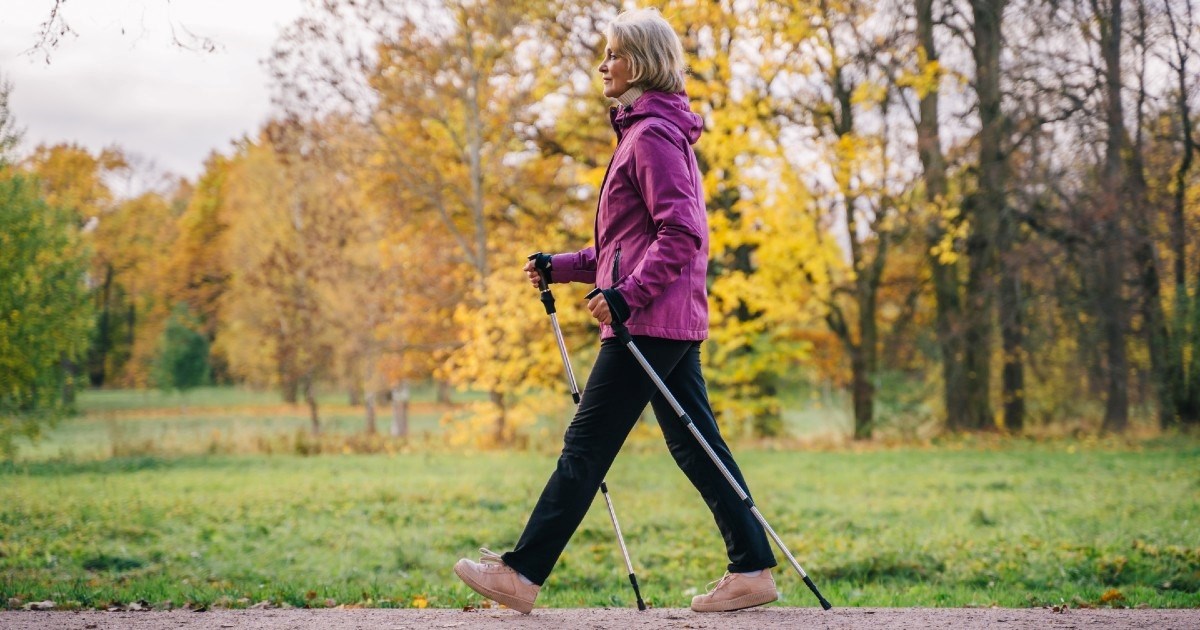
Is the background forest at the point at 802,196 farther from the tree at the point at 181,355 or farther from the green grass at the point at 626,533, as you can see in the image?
the tree at the point at 181,355

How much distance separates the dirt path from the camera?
405cm

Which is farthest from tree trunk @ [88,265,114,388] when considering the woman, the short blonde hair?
the short blonde hair

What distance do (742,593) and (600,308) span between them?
1.29m

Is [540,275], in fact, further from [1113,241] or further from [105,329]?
[105,329]

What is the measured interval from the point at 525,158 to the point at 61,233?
8906 millimetres

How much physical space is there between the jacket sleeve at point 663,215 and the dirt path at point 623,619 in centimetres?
126

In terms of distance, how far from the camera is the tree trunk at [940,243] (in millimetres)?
17828

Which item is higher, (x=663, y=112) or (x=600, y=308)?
(x=663, y=112)

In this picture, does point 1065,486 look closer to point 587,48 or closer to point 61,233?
point 587,48

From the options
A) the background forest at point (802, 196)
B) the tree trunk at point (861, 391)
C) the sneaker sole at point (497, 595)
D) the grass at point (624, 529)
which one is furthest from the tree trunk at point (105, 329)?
the sneaker sole at point (497, 595)

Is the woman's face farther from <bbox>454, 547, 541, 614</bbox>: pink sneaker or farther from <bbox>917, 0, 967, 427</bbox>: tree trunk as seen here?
<bbox>917, 0, 967, 427</bbox>: tree trunk

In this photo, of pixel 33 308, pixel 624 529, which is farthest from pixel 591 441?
pixel 33 308

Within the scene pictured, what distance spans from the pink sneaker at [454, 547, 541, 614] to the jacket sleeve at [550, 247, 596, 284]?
3.92ft

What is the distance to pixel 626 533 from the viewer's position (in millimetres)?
8469
